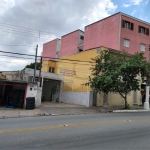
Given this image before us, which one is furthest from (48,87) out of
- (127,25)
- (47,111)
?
(127,25)

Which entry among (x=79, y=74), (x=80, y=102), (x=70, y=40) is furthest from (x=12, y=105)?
(x=70, y=40)

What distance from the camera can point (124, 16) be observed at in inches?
1367

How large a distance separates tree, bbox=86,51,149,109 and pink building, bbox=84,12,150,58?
48.1ft

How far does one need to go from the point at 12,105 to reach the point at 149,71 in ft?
45.6

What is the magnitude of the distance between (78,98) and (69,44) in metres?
22.4

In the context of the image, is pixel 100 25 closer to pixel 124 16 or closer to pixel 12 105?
pixel 124 16

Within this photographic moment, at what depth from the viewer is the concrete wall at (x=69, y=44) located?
43469 millimetres

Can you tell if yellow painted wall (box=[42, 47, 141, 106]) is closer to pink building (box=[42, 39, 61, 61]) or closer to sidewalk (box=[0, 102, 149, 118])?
sidewalk (box=[0, 102, 149, 118])

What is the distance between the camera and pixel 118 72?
1816cm

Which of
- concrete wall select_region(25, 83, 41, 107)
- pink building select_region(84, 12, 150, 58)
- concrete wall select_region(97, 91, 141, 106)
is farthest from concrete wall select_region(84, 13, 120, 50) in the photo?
concrete wall select_region(25, 83, 41, 107)

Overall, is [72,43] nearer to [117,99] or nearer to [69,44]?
[69,44]

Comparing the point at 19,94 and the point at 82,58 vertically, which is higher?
the point at 82,58

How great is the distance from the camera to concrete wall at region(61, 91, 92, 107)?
22.8 meters

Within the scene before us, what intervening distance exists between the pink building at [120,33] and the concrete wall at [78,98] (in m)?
12.6
